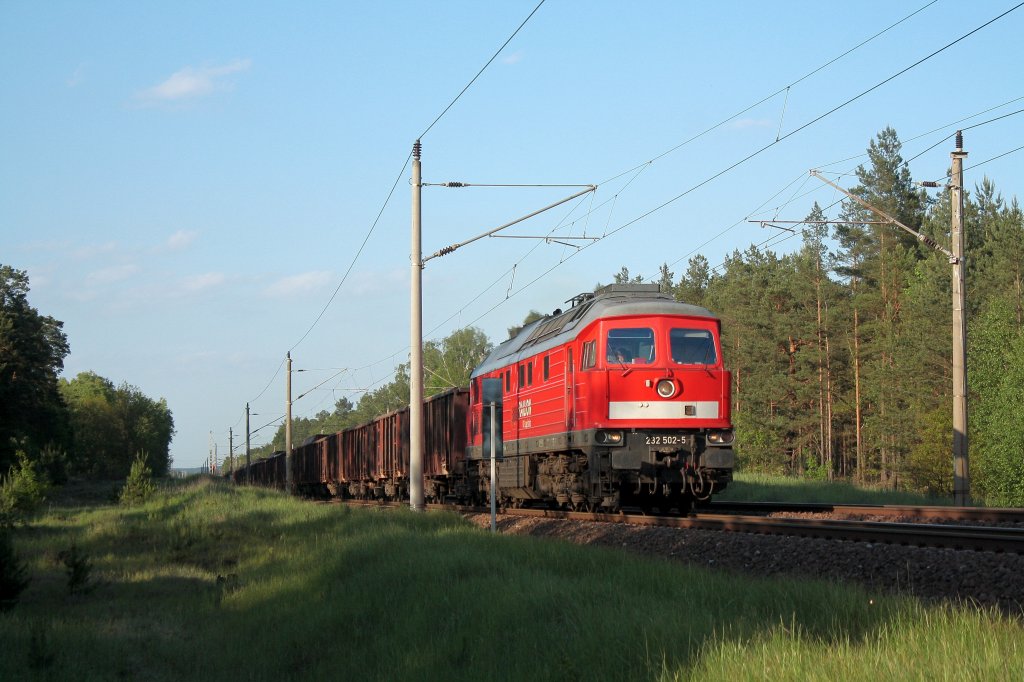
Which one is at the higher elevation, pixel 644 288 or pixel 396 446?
pixel 644 288

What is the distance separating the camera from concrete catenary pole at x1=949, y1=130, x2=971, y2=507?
849 inches

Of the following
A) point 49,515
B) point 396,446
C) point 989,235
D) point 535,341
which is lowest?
point 49,515

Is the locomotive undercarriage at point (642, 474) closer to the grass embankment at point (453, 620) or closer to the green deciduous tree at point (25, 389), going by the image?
the grass embankment at point (453, 620)

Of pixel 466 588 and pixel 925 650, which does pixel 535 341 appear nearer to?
pixel 466 588

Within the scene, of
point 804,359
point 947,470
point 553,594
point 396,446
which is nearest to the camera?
point 553,594

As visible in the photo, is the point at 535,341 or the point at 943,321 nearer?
the point at 535,341

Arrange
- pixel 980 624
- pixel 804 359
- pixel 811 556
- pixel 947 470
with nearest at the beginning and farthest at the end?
pixel 980 624, pixel 811 556, pixel 947 470, pixel 804 359

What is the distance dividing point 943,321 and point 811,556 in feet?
154

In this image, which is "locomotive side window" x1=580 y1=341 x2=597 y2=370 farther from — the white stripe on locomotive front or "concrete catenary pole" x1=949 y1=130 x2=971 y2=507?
"concrete catenary pole" x1=949 y1=130 x2=971 y2=507

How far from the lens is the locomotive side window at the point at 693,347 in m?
18.7

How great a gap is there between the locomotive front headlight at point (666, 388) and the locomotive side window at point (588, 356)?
4.05ft

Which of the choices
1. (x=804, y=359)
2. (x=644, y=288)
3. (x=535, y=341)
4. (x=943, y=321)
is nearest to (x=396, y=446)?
(x=535, y=341)

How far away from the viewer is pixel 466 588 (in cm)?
1116

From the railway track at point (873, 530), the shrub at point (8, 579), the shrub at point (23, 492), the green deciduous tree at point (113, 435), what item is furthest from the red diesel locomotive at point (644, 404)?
the green deciduous tree at point (113, 435)
